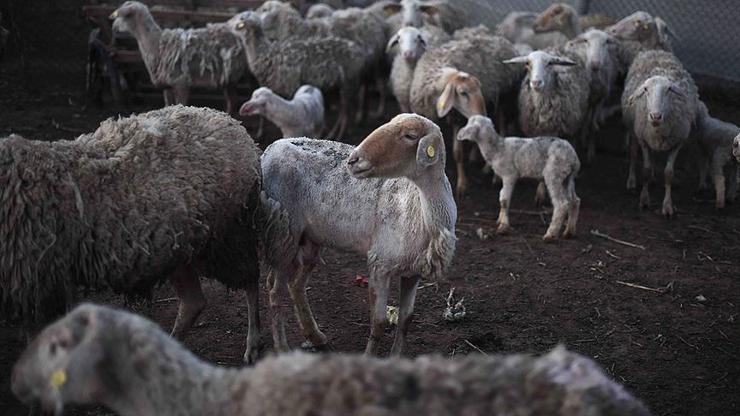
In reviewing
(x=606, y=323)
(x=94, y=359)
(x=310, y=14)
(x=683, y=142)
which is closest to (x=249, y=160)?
(x=94, y=359)

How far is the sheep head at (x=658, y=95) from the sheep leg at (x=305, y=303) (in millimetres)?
3901

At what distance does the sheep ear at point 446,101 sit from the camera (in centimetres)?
728

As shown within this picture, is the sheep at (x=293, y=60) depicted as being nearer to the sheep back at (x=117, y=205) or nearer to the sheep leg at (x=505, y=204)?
the sheep leg at (x=505, y=204)

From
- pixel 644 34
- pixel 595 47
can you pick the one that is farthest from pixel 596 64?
pixel 644 34

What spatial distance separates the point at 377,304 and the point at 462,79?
375 centimetres

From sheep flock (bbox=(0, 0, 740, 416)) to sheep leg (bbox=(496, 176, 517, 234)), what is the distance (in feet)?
0.07

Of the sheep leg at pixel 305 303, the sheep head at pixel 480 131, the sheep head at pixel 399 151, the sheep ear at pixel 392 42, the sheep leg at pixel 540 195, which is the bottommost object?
the sheep leg at pixel 540 195

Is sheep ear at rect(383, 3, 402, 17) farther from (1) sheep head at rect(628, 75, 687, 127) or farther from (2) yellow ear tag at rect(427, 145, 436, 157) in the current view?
(2) yellow ear tag at rect(427, 145, 436, 157)

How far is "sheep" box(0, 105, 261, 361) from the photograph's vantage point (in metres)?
3.32

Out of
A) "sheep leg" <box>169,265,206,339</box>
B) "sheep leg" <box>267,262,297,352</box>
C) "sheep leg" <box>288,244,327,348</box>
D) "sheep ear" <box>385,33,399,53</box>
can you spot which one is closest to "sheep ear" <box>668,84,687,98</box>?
"sheep ear" <box>385,33,399,53</box>

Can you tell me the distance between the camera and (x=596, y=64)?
8.29 m

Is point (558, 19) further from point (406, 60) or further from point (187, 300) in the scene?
point (187, 300)

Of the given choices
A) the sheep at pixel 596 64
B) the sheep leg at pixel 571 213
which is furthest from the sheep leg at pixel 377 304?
the sheep at pixel 596 64

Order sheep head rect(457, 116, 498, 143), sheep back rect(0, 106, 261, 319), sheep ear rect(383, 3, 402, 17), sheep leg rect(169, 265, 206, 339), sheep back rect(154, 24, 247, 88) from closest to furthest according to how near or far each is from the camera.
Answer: sheep back rect(0, 106, 261, 319)
sheep leg rect(169, 265, 206, 339)
sheep head rect(457, 116, 498, 143)
sheep back rect(154, 24, 247, 88)
sheep ear rect(383, 3, 402, 17)
